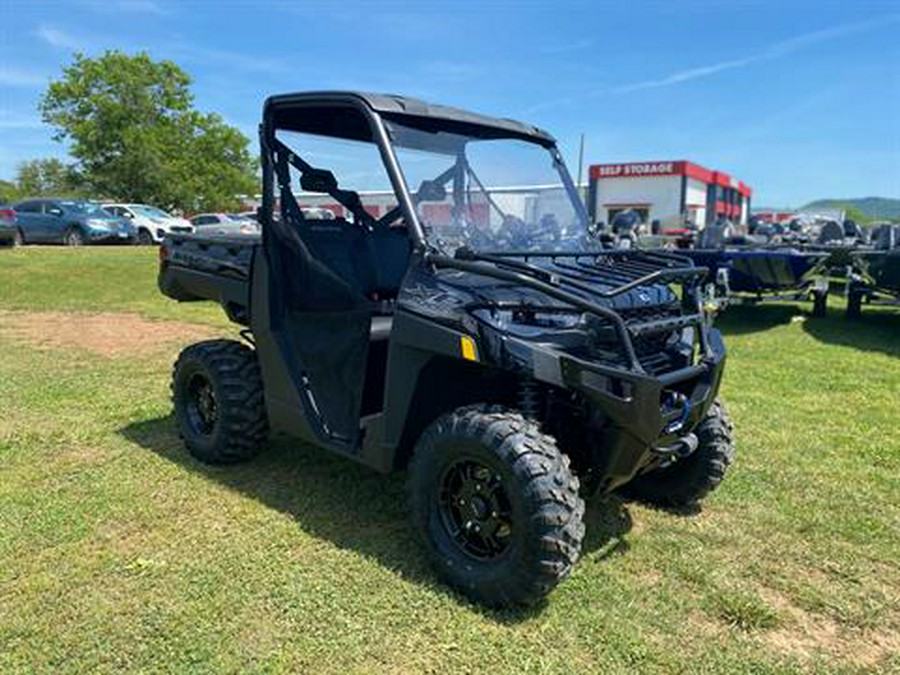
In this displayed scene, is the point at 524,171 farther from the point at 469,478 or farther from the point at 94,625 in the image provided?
the point at 94,625

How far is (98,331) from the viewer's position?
948 cm

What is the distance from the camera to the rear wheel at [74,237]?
71.3ft

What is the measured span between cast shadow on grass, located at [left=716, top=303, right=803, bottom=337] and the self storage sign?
117 feet

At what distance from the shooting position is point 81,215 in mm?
21875

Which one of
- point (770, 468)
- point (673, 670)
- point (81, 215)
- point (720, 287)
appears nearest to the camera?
point (673, 670)

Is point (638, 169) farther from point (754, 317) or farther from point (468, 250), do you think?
point (468, 250)

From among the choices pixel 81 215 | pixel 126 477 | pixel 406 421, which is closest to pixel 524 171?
pixel 406 421

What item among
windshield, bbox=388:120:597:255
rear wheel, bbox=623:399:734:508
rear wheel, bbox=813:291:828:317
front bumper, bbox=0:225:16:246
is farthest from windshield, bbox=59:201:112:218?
rear wheel, bbox=623:399:734:508

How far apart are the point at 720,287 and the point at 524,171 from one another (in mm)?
6377

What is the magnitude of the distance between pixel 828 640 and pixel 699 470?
3.70 feet

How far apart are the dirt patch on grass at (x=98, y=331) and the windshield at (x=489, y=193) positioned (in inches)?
214

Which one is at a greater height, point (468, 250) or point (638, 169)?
point (638, 169)

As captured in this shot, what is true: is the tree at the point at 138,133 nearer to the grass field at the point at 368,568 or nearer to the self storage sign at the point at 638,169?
the self storage sign at the point at 638,169

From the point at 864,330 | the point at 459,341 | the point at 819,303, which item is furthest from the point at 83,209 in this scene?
the point at 459,341
